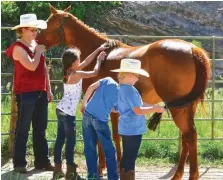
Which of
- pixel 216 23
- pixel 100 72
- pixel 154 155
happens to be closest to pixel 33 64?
pixel 100 72

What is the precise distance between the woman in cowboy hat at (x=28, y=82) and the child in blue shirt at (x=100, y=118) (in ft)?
3.66

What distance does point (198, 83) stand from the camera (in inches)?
228

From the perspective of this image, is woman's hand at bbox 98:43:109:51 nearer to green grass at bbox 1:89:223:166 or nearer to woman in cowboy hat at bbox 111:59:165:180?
woman in cowboy hat at bbox 111:59:165:180

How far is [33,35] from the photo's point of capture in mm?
6289

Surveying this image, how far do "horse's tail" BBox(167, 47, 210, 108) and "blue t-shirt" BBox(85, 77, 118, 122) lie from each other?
0.87 m

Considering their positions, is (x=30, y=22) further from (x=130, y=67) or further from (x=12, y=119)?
(x=12, y=119)

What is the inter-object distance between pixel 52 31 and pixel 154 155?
7.63ft

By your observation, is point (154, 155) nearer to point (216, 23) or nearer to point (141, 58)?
point (141, 58)

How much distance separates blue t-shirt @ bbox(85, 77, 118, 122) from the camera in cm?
518

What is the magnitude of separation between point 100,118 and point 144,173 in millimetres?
1860

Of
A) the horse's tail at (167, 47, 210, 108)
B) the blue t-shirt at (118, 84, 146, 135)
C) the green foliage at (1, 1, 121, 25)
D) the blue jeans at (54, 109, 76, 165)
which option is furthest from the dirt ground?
the green foliage at (1, 1, 121, 25)

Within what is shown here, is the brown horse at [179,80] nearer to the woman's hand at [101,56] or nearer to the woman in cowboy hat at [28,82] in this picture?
the woman's hand at [101,56]

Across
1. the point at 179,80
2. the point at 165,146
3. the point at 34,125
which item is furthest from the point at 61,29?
the point at 165,146

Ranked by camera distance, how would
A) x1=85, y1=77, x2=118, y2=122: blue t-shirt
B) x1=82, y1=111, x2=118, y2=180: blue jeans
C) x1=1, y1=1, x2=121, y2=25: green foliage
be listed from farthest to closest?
x1=1, y1=1, x2=121, y2=25: green foliage < x1=82, y1=111, x2=118, y2=180: blue jeans < x1=85, y1=77, x2=118, y2=122: blue t-shirt
